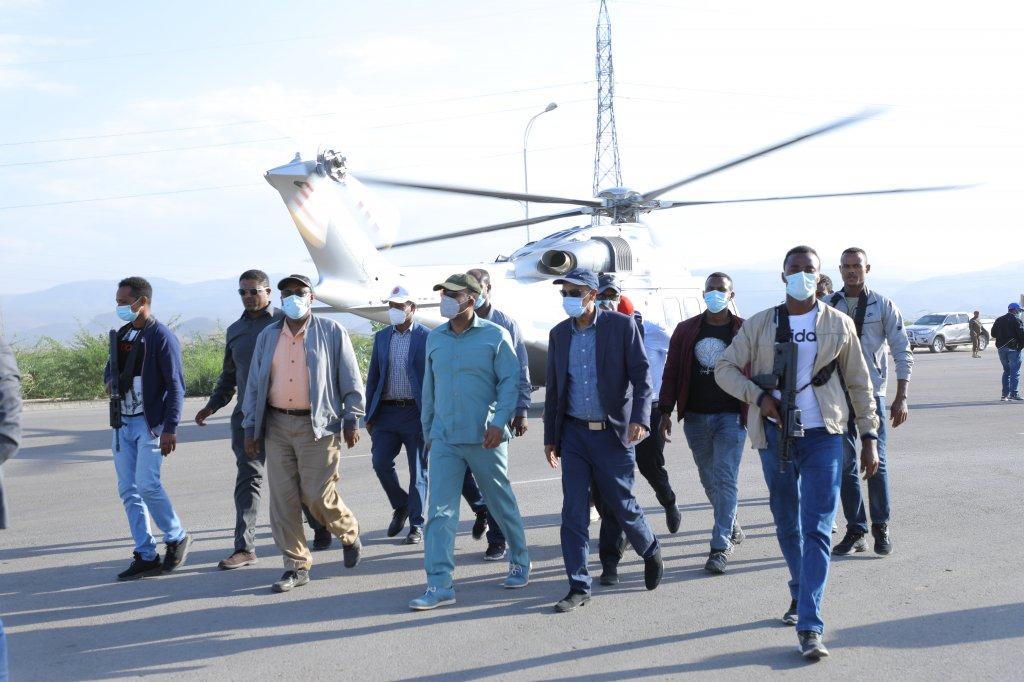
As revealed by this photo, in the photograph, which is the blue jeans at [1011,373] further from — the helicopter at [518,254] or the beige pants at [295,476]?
the beige pants at [295,476]

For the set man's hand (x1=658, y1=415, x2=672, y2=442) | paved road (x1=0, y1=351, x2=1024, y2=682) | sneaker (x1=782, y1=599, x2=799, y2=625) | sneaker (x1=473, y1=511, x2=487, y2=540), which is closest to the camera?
paved road (x1=0, y1=351, x2=1024, y2=682)

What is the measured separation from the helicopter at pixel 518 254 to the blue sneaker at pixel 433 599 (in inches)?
296

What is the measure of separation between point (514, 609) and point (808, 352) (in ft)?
7.54

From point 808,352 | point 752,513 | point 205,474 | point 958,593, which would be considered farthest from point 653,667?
point 205,474

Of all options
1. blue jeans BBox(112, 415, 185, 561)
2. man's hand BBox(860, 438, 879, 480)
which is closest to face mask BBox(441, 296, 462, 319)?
blue jeans BBox(112, 415, 185, 561)

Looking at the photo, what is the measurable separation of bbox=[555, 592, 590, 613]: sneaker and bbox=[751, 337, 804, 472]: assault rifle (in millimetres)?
1493

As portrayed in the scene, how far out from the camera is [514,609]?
572 centimetres

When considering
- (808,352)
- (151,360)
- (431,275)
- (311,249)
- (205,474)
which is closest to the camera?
(808,352)

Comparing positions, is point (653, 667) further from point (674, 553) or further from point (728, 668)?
point (674, 553)

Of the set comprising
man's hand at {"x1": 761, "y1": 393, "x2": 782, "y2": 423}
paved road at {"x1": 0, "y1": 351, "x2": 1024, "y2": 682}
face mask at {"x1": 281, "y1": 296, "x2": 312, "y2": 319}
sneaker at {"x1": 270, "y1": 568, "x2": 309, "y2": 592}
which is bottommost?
paved road at {"x1": 0, "y1": 351, "x2": 1024, "y2": 682}

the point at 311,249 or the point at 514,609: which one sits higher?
the point at 311,249

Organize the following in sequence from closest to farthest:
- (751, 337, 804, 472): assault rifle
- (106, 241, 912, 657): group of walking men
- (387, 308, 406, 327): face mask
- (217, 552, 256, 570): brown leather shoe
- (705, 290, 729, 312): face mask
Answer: (751, 337, 804, 472): assault rifle → (106, 241, 912, 657): group of walking men → (705, 290, 729, 312): face mask → (217, 552, 256, 570): brown leather shoe → (387, 308, 406, 327): face mask

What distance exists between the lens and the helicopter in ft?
42.1

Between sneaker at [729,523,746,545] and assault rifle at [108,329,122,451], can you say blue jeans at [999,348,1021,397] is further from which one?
Result: assault rifle at [108,329,122,451]
